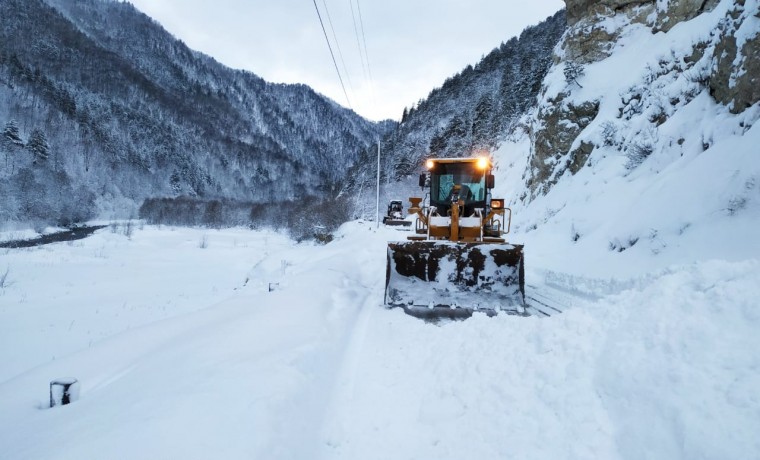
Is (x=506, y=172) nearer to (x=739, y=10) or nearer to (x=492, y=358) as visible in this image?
(x=739, y=10)

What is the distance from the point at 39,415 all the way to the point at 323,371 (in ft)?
8.09

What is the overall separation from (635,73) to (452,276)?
14396mm

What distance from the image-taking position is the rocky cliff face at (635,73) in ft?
30.5

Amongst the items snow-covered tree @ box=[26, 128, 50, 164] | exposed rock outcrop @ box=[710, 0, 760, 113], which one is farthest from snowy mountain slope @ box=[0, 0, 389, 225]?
exposed rock outcrop @ box=[710, 0, 760, 113]

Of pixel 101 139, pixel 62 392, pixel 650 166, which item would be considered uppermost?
pixel 101 139

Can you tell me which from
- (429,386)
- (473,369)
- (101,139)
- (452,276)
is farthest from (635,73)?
(101,139)

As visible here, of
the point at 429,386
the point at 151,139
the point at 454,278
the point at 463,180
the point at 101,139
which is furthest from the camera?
the point at 151,139

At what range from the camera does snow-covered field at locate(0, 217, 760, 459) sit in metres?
2.46

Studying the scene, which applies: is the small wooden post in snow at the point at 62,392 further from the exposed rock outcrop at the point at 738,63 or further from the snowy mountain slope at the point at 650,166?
the exposed rock outcrop at the point at 738,63

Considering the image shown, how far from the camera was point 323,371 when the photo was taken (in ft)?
14.0

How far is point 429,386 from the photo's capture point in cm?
391

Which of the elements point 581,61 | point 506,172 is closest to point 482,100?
point 506,172

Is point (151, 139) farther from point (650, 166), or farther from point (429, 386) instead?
point (429, 386)

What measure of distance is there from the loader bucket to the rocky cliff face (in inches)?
261
